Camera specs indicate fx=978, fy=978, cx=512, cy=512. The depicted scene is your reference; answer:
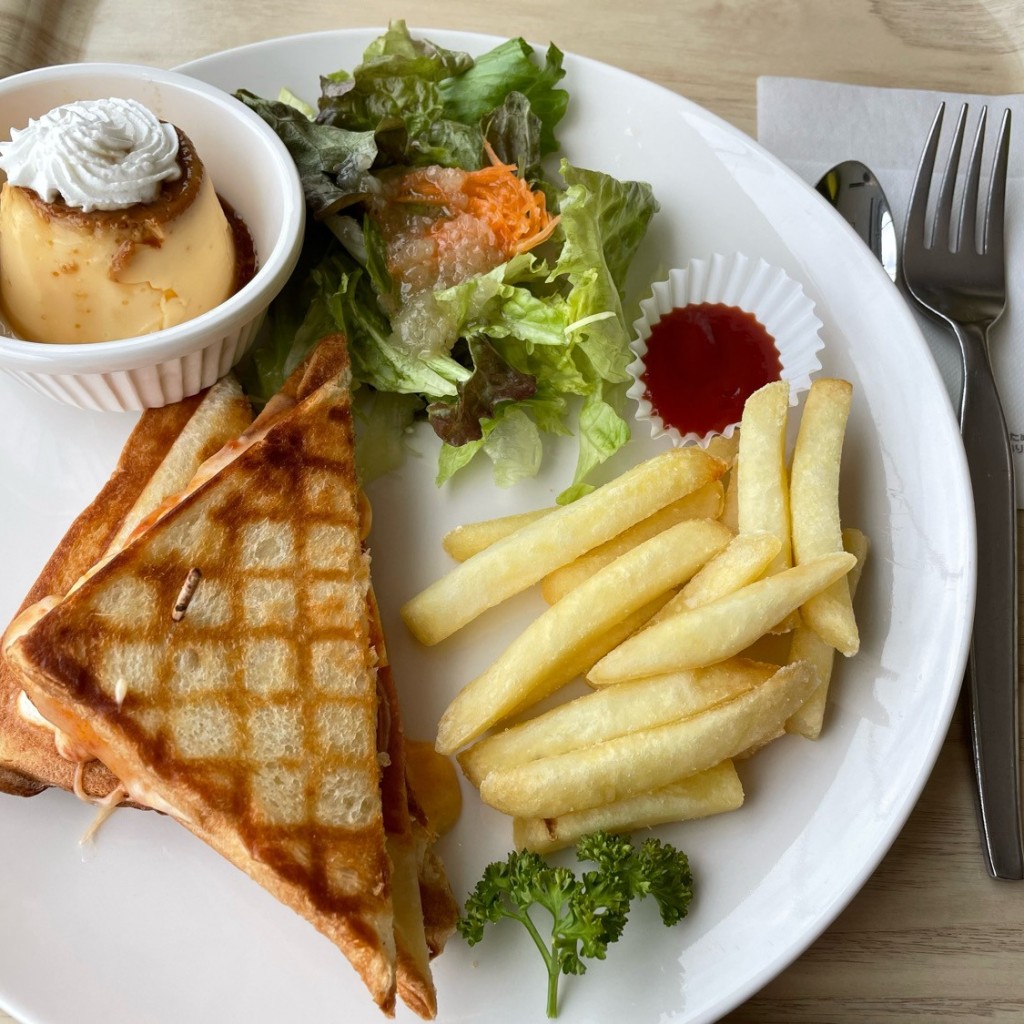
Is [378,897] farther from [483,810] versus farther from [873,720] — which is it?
[873,720]

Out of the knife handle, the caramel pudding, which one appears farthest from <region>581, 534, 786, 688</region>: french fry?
the caramel pudding

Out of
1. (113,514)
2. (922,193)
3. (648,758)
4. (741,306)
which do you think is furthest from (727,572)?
(922,193)

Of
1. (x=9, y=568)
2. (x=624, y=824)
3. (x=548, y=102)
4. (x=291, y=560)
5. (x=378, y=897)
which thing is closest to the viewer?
(x=378, y=897)

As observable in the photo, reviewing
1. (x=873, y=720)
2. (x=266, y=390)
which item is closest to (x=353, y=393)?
(x=266, y=390)

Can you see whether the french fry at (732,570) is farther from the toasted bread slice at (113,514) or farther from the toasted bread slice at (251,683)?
the toasted bread slice at (113,514)

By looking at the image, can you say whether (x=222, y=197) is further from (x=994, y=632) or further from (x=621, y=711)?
(x=994, y=632)

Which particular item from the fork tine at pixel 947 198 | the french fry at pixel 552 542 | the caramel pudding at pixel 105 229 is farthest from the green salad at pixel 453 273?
the fork tine at pixel 947 198

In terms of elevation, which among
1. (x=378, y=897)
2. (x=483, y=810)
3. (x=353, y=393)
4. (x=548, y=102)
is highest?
(x=548, y=102)

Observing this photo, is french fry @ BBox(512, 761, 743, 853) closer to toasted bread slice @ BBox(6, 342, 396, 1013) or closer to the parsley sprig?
the parsley sprig

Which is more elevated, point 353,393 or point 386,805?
point 353,393
